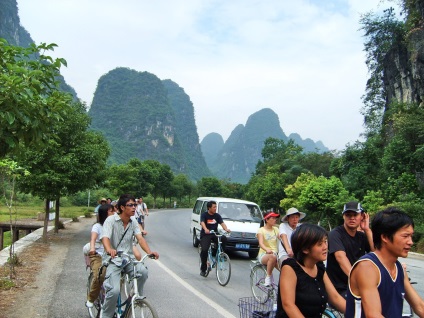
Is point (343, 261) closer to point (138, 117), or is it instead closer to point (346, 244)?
point (346, 244)

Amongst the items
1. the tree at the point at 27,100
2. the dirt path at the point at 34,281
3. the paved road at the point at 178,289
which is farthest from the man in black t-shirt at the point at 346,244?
the dirt path at the point at 34,281

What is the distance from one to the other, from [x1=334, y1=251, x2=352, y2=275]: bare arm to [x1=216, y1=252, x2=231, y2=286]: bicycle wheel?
18.0ft

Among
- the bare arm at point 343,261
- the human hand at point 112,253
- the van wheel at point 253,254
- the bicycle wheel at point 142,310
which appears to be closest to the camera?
the bare arm at point 343,261

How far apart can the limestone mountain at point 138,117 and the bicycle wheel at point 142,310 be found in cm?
13752

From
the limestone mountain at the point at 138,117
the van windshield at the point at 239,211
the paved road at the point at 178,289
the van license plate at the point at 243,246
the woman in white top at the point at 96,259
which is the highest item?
the limestone mountain at the point at 138,117

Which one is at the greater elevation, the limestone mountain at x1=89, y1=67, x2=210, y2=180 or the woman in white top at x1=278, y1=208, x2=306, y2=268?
the limestone mountain at x1=89, y1=67, x2=210, y2=180

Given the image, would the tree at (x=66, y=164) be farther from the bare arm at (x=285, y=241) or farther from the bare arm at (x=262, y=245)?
the bare arm at (x=285, y=241)

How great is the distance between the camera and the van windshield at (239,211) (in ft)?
49.7

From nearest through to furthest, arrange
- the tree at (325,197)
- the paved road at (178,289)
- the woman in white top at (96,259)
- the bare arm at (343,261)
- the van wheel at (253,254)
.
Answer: the bare arm at (343,261) → the woman in white top at (96,259) → the paved road at (178,289) → the van wheel at (253,254) → the tree at (325,197)

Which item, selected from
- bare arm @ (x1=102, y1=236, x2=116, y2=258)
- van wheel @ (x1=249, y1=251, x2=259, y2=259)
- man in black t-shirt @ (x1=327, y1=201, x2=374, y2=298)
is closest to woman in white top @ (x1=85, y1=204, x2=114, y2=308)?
bare arm @ (x1=102, y1=236, x2=116, y2=258)

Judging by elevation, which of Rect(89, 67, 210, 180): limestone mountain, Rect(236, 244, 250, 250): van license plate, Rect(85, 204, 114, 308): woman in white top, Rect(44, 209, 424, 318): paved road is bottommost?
Rect(44, 209, 424, 318): paved road

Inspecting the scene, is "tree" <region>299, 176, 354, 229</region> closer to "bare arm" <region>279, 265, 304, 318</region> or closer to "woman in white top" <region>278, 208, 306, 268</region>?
"woman in white top" <region>278, 208, 306, 268</region>

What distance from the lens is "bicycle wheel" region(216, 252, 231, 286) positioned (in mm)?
9750

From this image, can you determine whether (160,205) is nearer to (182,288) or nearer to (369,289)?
(182,288)
